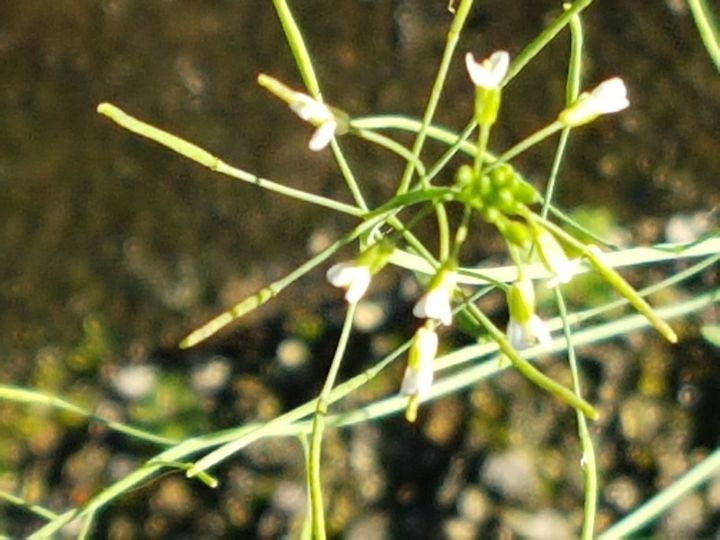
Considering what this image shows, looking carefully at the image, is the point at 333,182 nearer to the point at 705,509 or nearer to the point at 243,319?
the point at 243,319

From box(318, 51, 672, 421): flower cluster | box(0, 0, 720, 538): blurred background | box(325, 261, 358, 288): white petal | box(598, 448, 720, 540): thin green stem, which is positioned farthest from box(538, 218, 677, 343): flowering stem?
box(0, 0, 720, 538): blurred background

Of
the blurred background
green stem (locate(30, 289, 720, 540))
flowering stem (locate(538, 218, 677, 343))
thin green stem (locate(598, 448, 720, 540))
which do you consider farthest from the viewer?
the blurred background

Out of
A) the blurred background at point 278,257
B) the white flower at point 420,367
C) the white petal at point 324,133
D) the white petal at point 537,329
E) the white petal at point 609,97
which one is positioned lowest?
the white petal at point 537,329

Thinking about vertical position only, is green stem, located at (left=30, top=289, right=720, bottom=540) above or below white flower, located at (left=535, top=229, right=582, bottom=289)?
above

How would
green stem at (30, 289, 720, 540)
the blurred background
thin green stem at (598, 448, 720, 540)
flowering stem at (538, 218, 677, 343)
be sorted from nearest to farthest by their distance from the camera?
flowering stem at (538, 218, 677, 343) < green stem at (30, 289, 720, 540) < thin green stem at (598, 448, 720, 540) < the blurred background

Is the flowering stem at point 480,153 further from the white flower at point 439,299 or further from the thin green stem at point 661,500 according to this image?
the thin green stem at point 661,500

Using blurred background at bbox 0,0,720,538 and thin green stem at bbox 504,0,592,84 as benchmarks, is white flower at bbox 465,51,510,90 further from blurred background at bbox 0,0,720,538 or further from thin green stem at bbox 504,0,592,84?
blurred background at bbox 0,0,720,538

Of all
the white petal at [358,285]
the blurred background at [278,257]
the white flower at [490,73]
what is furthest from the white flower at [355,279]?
the blurred background at [278,257]
